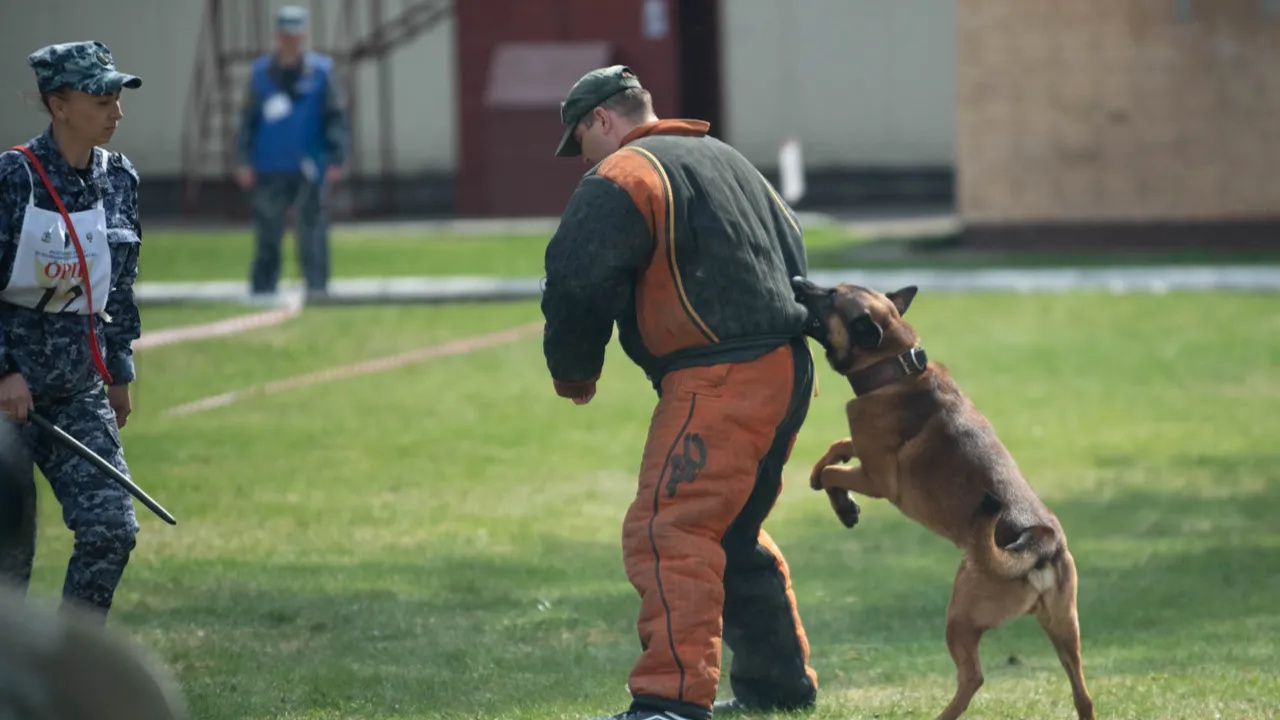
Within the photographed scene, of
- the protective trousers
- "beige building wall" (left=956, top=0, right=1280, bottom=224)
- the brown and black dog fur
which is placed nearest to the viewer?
the protective trousers

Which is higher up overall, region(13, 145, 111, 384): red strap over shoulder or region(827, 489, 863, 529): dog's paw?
region(13, 145, 111, 384): red strap over shoulder

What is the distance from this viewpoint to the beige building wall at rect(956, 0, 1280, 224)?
19969 mm

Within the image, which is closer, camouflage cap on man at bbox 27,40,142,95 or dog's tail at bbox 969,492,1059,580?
dog's tail at bbox 969,492,1059,580

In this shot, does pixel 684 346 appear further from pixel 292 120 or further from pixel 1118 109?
pixel 1118 109

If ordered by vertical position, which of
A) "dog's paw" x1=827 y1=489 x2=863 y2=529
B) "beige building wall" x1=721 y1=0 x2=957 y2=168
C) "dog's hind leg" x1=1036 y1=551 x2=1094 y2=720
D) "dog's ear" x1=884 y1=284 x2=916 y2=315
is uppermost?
"dog's ear" x1=884 y1=284 x2=916 y2=315

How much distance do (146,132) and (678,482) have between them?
25243 millimetres

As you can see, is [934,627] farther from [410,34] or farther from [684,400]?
[410,34]

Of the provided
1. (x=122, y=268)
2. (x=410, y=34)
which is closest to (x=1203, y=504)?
(x=122, y=268)

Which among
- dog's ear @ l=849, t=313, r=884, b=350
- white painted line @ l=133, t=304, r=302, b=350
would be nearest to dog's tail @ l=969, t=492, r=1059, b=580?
dog's ear @ l=849, t=313, r=884, b=350

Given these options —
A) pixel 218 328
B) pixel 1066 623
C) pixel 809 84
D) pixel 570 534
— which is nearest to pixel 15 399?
pixel 1066 623

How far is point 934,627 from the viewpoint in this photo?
714cm

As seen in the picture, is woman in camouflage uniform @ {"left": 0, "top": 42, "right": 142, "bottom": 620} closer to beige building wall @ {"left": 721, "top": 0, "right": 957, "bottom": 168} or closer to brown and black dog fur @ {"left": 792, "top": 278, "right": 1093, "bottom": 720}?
brown and black dog fur @ {"left": 792, "top": 278, "right": 1093, "bottom": 720}

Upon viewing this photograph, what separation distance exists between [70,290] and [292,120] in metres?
10.7

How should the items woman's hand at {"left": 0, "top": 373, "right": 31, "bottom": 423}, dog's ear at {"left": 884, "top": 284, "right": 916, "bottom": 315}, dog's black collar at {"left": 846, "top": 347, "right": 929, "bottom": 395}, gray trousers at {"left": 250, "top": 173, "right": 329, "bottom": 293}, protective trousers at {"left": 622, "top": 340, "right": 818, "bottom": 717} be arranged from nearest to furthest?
protective trousers at {"left": 622, "top": 340, "right": 818, "bottom": 717}
woman's hand at {"left": 0, "top": 373, "right": 31, "bottom": 423}
dog's black collar at {"left": 846, "top": 347, "right": 929, "bottom": 395}
dog's ear at {"left": 884, "top": 284, "right": 916, "bottom": 315}
gray trousers at {"left": 250, "top": 173, "right": 329, "bottom": 293}
